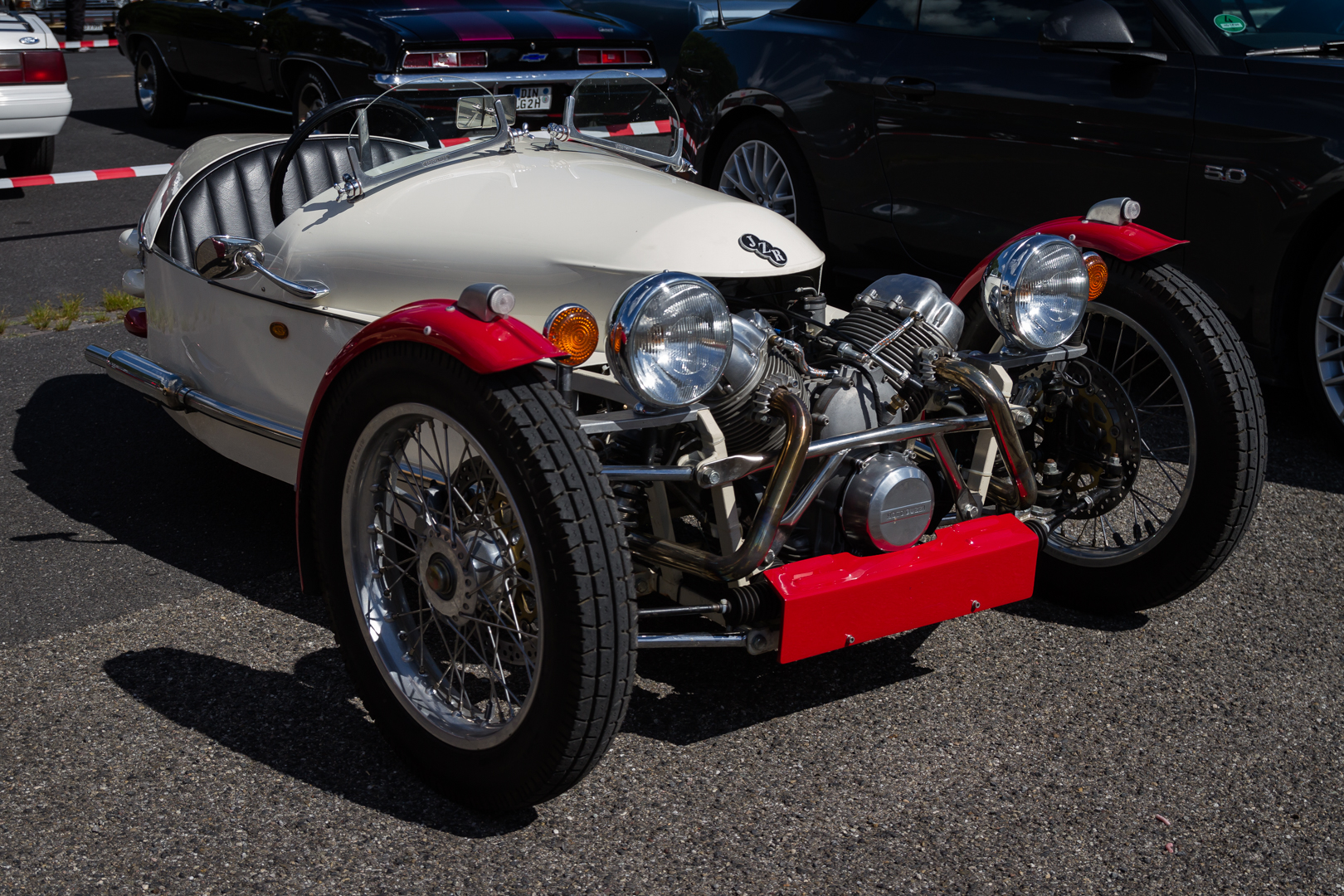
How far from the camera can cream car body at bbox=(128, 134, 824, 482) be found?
3.10 meters

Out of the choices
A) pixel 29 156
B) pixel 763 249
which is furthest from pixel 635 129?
pixel 29 156

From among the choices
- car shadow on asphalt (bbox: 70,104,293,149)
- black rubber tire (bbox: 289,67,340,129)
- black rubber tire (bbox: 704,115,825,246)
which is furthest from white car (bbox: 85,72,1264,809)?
car shadow on asphalt (bbox: 70,104,293,149)

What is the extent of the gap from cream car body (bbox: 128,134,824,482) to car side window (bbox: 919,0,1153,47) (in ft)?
7.07

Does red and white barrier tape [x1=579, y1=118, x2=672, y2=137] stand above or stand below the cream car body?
above

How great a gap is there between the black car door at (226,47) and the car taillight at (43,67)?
5.09 feet

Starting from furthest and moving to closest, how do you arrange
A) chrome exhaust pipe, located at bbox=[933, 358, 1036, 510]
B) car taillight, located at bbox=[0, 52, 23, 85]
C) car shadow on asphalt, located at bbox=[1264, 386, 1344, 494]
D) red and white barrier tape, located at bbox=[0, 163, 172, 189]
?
1. car taillight, located at bbox=[0, 52, 23, 85]
2. red and white barrier tape, located at bbox=[0, 163, 172, 189]
3. car shadow on asphalt, located at bbox=[1264, 386, 1344, 494]
4. chrome exhaust pipe, located at bbox=[933, 358, 1036, 510]

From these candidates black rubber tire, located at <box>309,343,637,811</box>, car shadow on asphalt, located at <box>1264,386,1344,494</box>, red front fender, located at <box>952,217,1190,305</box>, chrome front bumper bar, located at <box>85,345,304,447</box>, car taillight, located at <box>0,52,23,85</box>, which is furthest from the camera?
car taillight, located at <box>0,52,23,85</box>

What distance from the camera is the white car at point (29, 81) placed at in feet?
28.2

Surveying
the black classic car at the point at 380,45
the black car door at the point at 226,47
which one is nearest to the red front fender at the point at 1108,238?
the black classic car at the point at 380,45

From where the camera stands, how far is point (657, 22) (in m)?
11.3

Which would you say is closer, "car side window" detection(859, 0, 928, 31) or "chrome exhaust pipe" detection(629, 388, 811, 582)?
"chrome exhaust pipe" detection(629, 388, 811, 582)

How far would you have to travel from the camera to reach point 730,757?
279cm

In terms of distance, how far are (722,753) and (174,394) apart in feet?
7.06

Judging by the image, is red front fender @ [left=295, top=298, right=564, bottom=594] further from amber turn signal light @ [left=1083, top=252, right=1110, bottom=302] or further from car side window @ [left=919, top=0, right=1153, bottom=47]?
car side window @ [left=919, top=0, right=1153, bottom=47]
